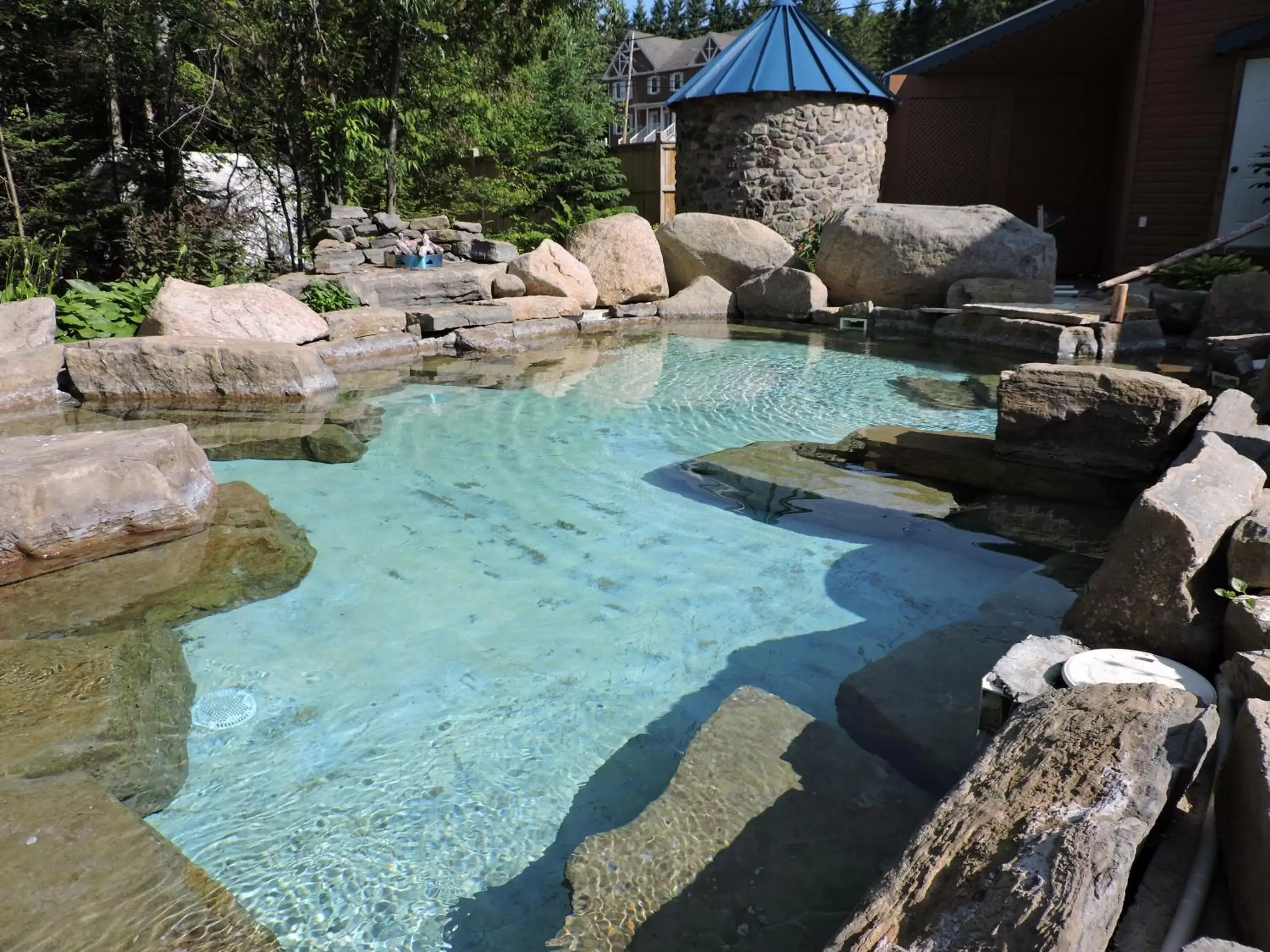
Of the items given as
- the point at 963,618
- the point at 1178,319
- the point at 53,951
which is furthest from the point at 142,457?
the point at 1178,319

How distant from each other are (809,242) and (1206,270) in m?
5.70

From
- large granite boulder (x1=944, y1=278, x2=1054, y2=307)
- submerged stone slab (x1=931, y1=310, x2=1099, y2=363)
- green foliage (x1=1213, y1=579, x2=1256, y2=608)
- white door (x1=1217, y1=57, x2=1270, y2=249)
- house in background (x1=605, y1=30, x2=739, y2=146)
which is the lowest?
green foliage (x1=1213, y1=579, x2=1256, y2=608)

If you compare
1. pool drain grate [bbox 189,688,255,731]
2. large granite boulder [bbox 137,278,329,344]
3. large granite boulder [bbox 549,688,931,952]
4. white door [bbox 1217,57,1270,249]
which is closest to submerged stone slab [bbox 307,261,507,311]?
large granite boulder [bbox 137,278,329,344]

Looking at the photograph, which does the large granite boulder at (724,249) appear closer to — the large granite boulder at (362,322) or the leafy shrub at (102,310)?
the large granite boulder at (362,322)

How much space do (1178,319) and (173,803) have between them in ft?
32.3

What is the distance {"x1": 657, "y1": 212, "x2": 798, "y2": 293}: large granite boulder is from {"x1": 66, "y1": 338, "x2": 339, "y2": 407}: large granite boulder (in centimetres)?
679

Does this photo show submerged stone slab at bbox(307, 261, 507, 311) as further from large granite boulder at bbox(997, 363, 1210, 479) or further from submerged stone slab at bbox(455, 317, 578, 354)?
large granite boulder at bbox(997, 363, 1210, 479)

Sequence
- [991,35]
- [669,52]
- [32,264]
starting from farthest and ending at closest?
[669,52] < [991,35] < [32,264]

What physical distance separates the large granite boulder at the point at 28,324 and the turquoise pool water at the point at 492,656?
3.02 meters

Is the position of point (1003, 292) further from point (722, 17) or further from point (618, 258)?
point (722, 17)

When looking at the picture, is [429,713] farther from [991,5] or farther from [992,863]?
[991,5]

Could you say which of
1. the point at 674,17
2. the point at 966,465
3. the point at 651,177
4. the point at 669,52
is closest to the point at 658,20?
the point at 674,17

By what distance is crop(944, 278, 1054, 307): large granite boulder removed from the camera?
977cm

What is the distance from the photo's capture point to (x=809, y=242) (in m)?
13.7
